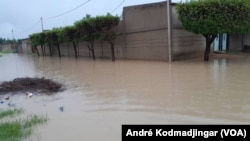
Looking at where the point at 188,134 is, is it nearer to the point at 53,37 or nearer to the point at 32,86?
the point at 32,86

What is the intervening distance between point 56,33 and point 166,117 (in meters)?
25.4

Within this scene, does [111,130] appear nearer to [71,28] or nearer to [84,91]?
[84,91]

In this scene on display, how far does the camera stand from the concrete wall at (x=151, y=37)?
54.4 ft

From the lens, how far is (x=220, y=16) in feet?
43.3

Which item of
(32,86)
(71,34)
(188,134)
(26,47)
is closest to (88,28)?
(71,34)

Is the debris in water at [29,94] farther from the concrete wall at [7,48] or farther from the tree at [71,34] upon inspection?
the concrete wall at [7,48]

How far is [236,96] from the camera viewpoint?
711cm

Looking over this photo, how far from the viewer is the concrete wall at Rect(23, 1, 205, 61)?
16.6 metres

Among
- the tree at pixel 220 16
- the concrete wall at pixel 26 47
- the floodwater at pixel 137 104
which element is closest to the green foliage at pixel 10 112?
the floodwater at pixel 137 104

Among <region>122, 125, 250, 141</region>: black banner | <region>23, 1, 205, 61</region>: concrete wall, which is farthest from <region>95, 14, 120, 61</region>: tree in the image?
<region>122, 125, 250, 141</region>: black banner

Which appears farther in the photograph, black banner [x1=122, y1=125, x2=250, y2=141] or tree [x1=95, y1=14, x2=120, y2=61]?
tree [x1=95, y1=14, x2=120, y2=61]

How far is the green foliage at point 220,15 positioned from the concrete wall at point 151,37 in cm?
268

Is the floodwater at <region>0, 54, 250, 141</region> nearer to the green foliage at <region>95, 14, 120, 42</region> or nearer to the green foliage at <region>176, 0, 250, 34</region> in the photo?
the green foliage at <region>176, 0, 250, 34</region>

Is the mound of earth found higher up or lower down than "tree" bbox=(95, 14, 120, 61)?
lower down
